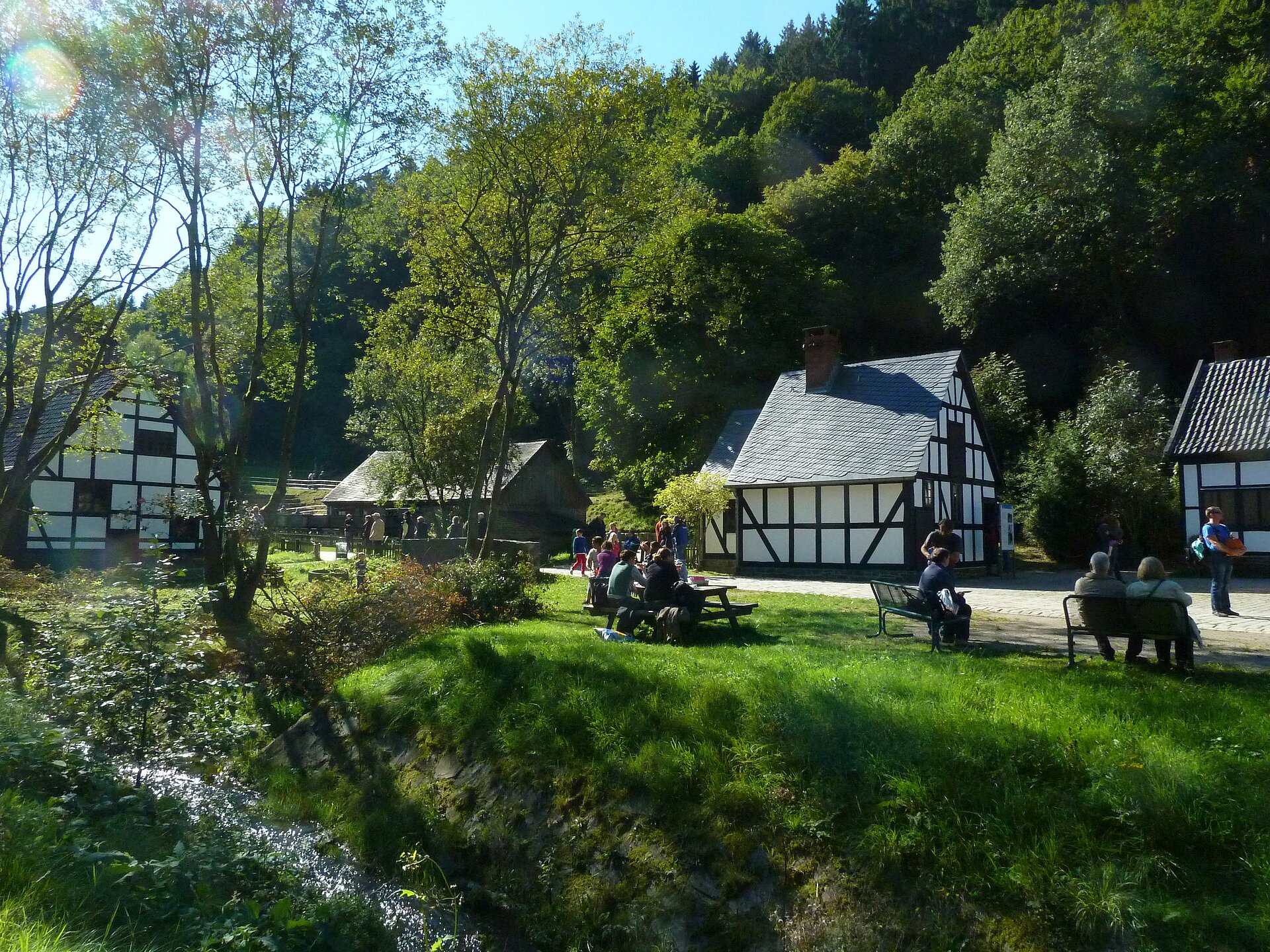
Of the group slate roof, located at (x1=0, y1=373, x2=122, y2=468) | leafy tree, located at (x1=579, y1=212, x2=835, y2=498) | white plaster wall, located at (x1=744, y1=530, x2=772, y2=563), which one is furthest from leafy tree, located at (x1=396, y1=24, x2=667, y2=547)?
leafy tree, located at (x1=579, y1=212, x2=835, y2=498)

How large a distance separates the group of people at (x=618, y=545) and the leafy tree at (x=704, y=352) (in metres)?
7.20

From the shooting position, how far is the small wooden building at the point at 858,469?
77.7ft

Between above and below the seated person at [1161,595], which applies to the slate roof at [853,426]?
above

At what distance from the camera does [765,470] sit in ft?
84.7

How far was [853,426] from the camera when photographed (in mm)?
25578

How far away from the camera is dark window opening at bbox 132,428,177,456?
1253 inches

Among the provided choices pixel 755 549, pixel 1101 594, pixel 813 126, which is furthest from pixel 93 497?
pixel 813 126

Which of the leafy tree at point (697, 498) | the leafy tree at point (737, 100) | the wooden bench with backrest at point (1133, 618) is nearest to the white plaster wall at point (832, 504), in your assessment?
the leafy tree at point (697, 498)

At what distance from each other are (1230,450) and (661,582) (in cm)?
1893

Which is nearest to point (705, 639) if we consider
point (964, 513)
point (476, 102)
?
point (476, 102)

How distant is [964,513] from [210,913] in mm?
24286

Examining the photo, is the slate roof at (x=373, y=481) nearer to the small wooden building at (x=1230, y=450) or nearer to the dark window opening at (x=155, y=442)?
the dark window opening at (x=155, y=442)

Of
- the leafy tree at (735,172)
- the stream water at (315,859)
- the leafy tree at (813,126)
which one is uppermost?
the leafy tree at (813,126)

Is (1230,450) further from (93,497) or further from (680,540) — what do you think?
(93,497)
